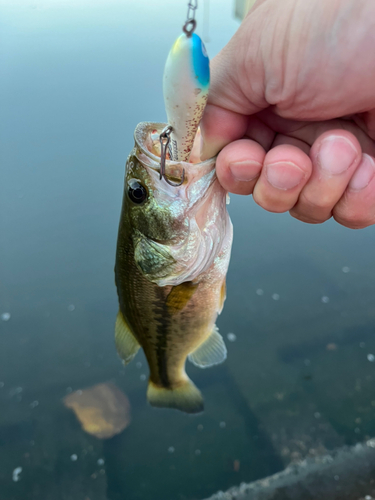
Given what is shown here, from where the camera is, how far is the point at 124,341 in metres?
1.51

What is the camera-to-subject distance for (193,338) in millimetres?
1482

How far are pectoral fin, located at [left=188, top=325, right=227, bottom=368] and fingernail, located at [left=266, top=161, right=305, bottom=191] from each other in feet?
2.49

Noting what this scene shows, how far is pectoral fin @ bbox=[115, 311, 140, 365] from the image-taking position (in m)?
1.50

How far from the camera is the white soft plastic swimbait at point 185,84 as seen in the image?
2.32 ft

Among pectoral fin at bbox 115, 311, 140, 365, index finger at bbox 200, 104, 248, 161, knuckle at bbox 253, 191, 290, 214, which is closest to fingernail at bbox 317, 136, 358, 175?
knuckle at bbox 253, 191, 290, 214

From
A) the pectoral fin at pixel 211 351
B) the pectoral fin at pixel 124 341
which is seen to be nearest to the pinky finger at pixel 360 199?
the pectoral fin at pixel 211 351

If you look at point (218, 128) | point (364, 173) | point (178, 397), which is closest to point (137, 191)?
point (218, 128)

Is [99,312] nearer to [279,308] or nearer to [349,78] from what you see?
[279,308]

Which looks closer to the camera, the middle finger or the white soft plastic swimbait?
the white soft plastic swimbait

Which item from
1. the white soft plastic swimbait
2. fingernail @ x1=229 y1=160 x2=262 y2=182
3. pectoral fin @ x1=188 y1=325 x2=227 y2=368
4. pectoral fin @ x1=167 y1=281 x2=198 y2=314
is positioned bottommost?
pectoral fin @ x1=188 y1=325 x2=227 y2=368

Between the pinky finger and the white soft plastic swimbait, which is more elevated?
the white soft plastic swimbait

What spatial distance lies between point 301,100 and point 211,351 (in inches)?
41.5

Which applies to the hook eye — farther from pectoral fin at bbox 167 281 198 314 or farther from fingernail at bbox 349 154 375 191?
pectoral fin at bbox 167 281 198 314

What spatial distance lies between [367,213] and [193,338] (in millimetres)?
812
